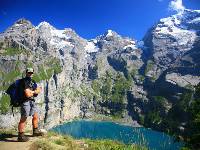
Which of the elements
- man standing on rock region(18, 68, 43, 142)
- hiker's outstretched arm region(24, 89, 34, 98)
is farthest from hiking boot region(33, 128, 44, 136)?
hiker's outstretched arm region(24, 89, 34, 98)

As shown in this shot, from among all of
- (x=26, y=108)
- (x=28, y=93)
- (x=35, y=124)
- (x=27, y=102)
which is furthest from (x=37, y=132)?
(x=28, y=93)

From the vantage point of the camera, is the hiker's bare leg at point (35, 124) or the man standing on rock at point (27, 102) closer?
the man standing on rock at point (27, 102)

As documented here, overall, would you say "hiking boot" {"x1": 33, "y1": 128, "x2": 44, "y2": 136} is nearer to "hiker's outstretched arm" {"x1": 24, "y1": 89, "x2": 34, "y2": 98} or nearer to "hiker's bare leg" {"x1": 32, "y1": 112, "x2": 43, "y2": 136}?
"hiker's bare leg" {"x1": 32, "y1": 112, "x2": 43, "y2": 136}

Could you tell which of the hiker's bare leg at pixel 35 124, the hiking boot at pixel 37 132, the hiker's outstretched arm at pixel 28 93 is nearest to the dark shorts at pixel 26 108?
the hiker's outstretched arm at pixel 28 93

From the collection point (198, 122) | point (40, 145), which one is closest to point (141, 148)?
point (40, 145)

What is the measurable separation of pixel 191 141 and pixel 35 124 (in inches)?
866

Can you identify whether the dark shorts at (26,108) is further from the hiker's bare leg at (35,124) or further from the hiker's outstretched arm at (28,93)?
the hiker's bare leg at (35,124)

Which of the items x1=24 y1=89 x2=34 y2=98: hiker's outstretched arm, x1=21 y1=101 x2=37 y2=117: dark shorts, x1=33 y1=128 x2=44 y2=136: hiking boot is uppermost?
x1=24 y1=89 x2=34 y2=98: hiker's outstretched arm

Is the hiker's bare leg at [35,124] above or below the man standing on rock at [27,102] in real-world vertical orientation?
below

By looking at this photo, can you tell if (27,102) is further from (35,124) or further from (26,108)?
(35,124)

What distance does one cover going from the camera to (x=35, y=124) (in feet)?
56.1

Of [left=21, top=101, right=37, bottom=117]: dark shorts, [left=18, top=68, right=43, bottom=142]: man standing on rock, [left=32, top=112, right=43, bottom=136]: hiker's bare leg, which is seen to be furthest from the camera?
[left=32, top=112, right=43, bottom=136]: hiker's bare leg

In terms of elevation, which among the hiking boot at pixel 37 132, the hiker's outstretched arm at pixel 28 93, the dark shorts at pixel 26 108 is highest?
the hiker's outstretched arm at pixel 28 93

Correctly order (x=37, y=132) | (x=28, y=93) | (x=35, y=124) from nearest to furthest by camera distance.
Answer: (x=28, y=93) < (x=35, y=124) < (x=37, y=132)
